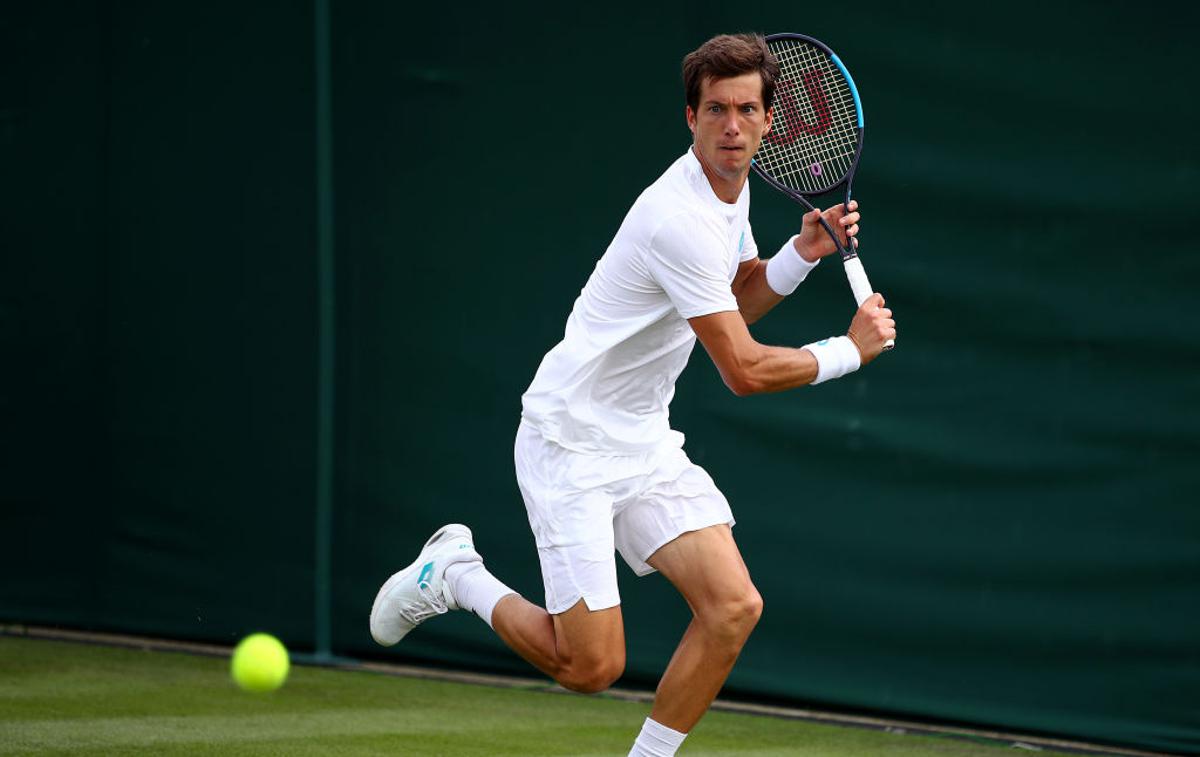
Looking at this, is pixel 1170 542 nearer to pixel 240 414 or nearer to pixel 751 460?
pixel 751 460

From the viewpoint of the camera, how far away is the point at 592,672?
4.39 meters

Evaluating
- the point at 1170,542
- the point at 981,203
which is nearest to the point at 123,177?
the point at 981,203

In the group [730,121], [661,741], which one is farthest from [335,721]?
[730,121]

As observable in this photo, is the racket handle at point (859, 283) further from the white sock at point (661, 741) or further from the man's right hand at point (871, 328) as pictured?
the white sock at point (661, 741)

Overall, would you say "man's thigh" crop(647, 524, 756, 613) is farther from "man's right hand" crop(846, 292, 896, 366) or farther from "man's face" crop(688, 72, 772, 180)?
"man's face" crop(688, 72, 772, 180)

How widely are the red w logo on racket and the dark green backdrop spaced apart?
1.13 m

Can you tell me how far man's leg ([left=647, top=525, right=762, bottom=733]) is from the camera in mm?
4230

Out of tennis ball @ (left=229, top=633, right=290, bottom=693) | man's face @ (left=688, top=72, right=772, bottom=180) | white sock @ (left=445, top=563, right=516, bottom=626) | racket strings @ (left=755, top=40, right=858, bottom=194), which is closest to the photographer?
man's face @ (left=688, top=72, right=772, bottom=180)

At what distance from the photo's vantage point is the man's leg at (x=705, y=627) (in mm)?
4230

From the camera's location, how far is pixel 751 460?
6.11m

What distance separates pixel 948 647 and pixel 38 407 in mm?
3734

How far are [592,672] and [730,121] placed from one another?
4.38 feet

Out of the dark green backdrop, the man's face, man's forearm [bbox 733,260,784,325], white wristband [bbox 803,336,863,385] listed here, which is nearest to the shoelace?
man's forearm [bbox 733,260,784,325]

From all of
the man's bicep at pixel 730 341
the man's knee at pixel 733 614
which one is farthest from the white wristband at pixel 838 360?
the man's knee at pixel 733 614
